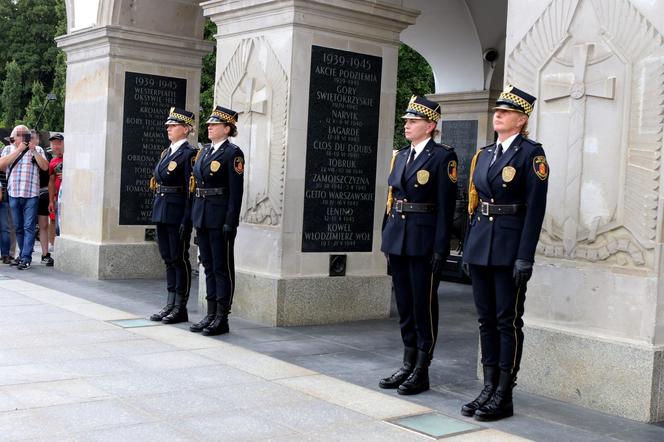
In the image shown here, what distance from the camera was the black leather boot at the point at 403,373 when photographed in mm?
6055

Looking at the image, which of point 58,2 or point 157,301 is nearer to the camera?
point 157,301

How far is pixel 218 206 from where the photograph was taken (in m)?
7.73

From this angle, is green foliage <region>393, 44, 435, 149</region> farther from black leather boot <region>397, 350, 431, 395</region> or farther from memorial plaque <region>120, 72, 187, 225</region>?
black leather boot <region>397, 350, 431, 395</region>

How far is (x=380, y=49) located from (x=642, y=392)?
491 cm

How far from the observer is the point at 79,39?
1197 centimetres

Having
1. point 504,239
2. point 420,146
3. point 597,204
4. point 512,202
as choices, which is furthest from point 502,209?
point 420,146

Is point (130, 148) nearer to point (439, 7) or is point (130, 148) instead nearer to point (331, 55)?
point (331, 55)

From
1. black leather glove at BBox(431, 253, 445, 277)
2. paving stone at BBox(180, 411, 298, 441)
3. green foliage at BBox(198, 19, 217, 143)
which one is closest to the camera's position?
paving stone at BBox(180, 411, 298, 441)

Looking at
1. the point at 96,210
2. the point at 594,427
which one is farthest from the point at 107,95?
the point at 594,427

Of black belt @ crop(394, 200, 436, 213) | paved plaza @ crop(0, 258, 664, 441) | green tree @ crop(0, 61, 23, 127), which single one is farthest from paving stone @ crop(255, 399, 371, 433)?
green tree @ crop(0, 61, 23, 127)

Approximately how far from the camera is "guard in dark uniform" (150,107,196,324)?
8188 mm

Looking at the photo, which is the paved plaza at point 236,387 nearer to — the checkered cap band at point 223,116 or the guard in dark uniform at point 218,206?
the guard in dark uniform at point 218,206

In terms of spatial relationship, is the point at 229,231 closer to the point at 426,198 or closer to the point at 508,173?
the point at 426,198

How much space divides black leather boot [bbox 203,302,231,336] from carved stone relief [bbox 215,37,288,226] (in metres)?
1.13
